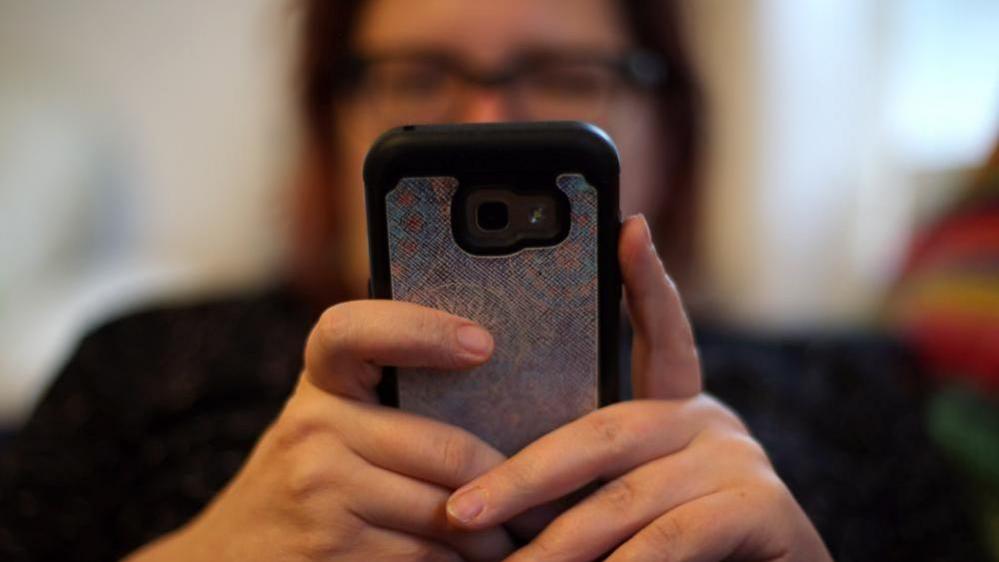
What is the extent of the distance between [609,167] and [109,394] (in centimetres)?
58

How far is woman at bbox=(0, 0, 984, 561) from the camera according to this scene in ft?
0.97

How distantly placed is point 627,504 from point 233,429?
0.41 m

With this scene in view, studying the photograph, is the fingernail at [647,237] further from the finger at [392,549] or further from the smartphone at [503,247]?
the finger at [392,549]

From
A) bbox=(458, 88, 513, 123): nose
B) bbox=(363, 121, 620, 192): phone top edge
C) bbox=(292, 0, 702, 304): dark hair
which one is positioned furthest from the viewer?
bbox=(292, 0, 702, 304): dark hair

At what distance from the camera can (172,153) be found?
1091 millimetres

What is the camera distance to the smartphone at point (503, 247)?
28cm

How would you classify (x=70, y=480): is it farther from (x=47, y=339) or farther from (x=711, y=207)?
(x=711, y=207)

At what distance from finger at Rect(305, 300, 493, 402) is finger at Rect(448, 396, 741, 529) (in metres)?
0.05

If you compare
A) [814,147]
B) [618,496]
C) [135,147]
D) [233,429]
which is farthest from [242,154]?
[618,496]

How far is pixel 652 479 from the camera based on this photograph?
307 millimetres

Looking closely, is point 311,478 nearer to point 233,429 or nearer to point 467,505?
point 467,505

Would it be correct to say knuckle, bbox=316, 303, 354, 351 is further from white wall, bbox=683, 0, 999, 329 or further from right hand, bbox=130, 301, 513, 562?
white wall, bbox=683, 0, 999, 329

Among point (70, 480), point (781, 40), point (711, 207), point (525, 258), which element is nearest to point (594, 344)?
point (525, 258)

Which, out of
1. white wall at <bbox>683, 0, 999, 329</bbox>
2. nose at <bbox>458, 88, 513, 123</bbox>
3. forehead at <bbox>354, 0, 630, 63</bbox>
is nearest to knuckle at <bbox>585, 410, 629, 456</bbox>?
nose at <bbox>458, 88, 513, 123</bbox>
